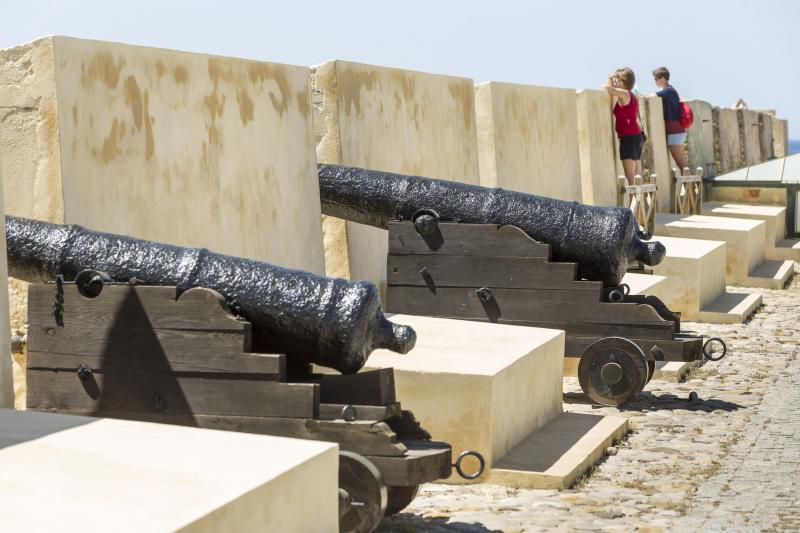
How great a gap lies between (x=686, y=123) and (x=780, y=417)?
12.8 meters

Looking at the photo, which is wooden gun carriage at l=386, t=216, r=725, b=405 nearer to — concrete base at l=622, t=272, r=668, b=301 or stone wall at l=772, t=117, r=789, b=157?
concrete base at l=622, t=272, r=668, b=301

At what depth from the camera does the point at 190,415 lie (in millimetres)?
5398

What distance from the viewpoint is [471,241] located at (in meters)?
8.61

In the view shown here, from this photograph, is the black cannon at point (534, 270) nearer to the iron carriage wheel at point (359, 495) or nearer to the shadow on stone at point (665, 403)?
the shadow on stone at point (665, 403)

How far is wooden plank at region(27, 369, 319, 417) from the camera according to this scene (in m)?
5.27

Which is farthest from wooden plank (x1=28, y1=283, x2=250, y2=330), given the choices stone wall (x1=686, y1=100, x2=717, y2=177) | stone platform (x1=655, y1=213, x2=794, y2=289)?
stone wall (x1=686, y1=100, x2=717, y2=177)

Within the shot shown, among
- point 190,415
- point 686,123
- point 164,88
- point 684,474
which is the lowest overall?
point 684,474

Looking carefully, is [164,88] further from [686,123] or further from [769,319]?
[686,123]

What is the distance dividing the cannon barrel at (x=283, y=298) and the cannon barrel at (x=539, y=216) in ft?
10.0

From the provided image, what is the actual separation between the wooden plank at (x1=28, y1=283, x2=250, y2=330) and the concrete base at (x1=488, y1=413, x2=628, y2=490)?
165cm

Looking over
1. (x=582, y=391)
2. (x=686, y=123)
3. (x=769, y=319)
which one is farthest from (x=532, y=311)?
(x=686, y=123)

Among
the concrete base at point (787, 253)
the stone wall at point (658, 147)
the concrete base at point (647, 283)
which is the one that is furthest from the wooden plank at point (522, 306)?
the concrete base at point (787, 253)

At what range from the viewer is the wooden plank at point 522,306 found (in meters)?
8.47

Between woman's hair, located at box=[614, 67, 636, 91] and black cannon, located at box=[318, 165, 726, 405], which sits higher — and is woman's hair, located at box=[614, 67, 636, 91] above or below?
above
